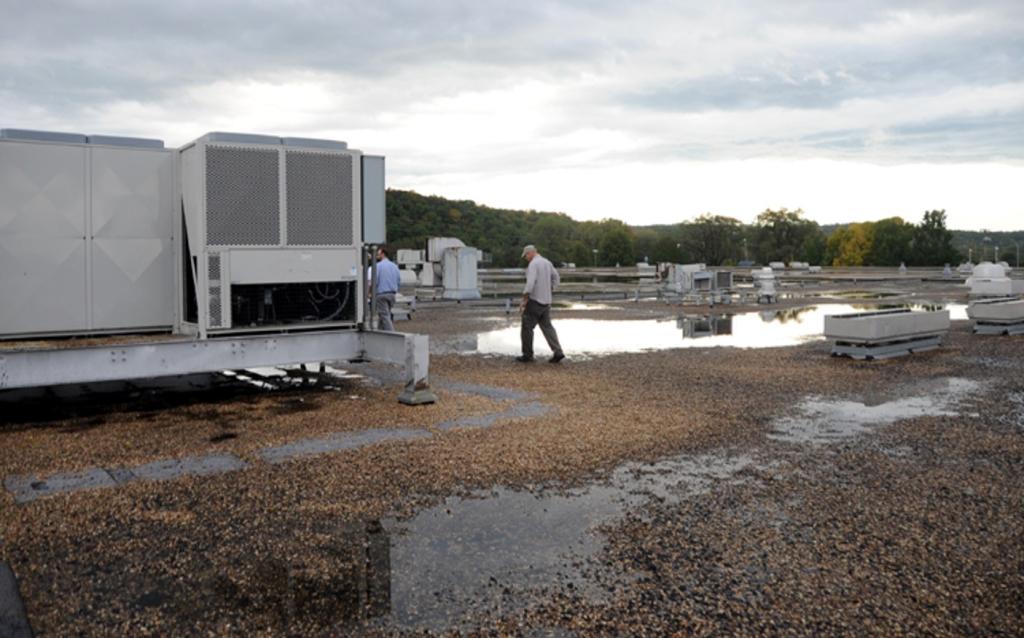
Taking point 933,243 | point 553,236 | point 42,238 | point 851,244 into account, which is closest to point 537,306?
point 42,238

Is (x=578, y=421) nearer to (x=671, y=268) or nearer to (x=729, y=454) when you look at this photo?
(x=729, y=454)

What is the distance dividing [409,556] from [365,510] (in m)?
1.01

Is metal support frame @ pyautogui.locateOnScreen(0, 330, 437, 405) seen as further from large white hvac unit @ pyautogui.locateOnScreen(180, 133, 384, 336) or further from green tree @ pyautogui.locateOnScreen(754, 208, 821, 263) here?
green tree @ pyautogui.locateOnScreen(754, 208, 821, 263)

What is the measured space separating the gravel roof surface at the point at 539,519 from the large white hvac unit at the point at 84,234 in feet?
3.87

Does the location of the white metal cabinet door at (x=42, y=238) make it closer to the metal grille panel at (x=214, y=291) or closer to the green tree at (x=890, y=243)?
the metal grille panel at (x=214, y=291)

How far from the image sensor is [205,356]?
973 centimetres

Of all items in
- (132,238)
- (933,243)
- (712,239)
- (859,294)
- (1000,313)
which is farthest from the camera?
(712,239)

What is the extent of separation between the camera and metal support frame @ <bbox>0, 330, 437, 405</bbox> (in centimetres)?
882

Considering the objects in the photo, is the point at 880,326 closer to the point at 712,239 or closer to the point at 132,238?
the point at 132,238

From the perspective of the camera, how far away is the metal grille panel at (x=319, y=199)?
32.9ft

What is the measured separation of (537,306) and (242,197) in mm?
6283

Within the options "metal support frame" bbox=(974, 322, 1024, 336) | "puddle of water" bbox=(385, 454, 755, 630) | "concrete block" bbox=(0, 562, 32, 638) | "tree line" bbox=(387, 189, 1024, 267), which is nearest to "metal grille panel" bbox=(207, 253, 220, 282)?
"puddle of water" bbox=(385, 454, 755, 630)

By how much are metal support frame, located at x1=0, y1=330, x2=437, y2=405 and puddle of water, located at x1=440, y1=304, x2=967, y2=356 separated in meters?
5.69

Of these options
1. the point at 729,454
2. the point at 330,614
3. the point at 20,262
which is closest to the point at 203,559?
the point at 330,614
